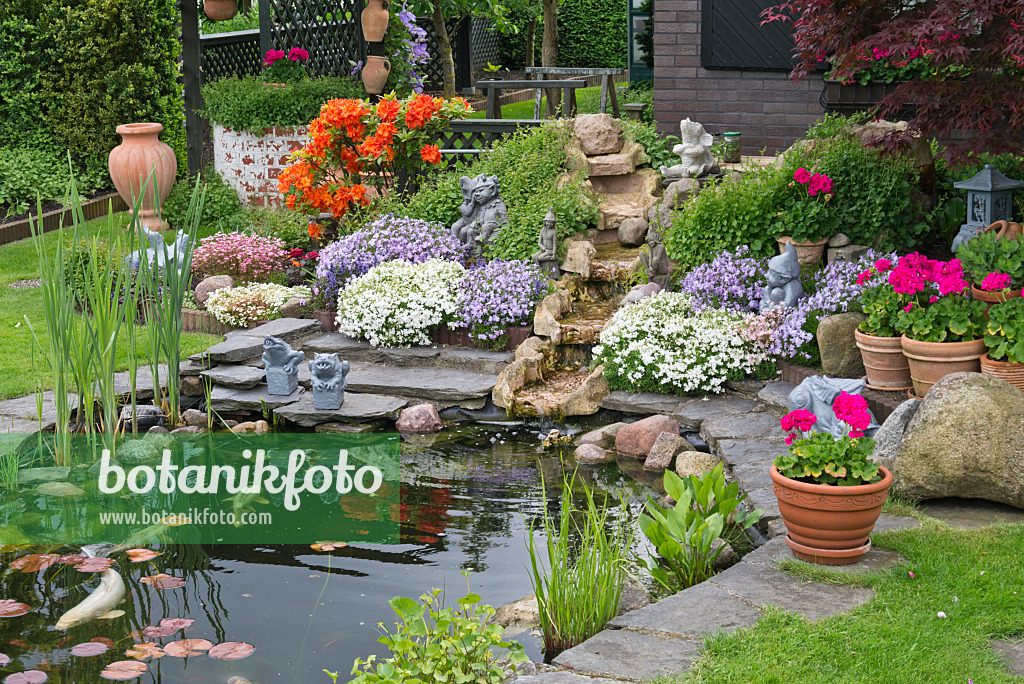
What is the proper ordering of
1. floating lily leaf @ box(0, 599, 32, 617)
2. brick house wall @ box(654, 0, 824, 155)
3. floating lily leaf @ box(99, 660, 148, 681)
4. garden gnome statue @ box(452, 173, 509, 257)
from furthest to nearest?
brick house wall @ box(654, 0, 824, 155)
garden gnome statue @ box(452, 173, 509, 257)
floating lily leaf @ box(0, 599, 32, 617)
floating lily leaf @ box(99, 660, 148, 681)

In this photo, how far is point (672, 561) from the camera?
451cm

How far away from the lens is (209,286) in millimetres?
9195

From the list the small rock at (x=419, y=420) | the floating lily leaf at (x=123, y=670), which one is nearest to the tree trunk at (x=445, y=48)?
the small rock at (x=419, y=420)

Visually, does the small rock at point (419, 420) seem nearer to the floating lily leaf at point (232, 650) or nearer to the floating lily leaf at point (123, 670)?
the floating lily leaf at point (232, 650)

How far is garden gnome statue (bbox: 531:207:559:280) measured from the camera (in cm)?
838

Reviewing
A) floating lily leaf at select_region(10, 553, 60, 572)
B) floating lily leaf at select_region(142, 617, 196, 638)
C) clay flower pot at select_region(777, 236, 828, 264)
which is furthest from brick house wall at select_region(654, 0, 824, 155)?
floating lily leaf at select_region(142, 617, 196, 638)

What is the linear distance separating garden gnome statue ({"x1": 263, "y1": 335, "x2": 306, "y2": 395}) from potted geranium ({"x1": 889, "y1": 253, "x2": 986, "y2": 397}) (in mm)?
4079

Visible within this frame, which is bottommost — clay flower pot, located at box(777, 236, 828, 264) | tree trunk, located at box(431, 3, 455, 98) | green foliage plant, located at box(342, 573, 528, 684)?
green foliage plant, located at box(342, 573, 528, 684)

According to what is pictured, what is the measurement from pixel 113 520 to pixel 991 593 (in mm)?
4312

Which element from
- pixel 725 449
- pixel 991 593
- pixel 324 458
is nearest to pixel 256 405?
pixel 324 458

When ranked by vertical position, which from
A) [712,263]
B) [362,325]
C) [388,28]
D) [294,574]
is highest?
[388,28]

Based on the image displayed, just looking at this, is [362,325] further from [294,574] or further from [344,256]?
[294,574]

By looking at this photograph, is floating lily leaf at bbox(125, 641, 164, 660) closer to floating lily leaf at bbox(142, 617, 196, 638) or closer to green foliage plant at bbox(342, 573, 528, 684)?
floating lily leaf at bbox(142, 617, 196, 638)

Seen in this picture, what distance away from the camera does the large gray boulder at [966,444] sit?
A: 4.75 m
